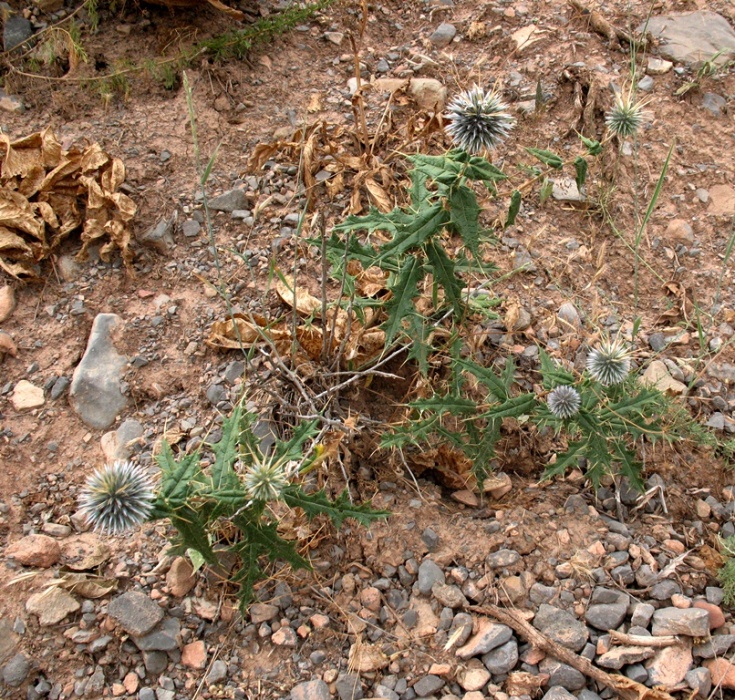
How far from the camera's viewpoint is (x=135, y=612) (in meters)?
2.51

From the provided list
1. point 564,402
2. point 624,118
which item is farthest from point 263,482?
point 624,118

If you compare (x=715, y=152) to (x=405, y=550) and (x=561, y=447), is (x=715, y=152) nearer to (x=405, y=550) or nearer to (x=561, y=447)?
(x=561, y=447)

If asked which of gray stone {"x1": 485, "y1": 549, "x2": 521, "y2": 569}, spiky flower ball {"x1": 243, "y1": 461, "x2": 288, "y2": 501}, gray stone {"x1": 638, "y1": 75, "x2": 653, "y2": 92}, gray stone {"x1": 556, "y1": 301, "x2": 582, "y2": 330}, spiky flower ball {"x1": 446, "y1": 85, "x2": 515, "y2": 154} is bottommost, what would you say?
gray stone {"x1": 485, "y1": 549, "x2": 521, "y2": 569}

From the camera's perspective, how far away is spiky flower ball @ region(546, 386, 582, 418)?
8.50 feet

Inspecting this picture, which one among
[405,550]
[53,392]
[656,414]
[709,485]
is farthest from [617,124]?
[53,392]

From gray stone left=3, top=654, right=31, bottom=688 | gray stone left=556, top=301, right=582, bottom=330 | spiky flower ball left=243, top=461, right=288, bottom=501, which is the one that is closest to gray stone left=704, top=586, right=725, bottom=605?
gray stone left=556, top=301, right=582, bottom=330

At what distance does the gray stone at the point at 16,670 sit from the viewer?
237 cm

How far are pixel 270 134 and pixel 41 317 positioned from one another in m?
1.54

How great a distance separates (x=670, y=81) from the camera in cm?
425

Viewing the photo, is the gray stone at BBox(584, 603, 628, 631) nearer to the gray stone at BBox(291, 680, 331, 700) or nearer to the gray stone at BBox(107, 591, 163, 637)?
the gray stone at BBox(291, 680, 331, 700)

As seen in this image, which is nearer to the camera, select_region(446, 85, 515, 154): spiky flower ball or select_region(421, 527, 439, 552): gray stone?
select_region(446, 85, 515, 154): spiky flower ball

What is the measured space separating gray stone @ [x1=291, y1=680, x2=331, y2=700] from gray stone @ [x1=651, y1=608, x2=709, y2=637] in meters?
1.15

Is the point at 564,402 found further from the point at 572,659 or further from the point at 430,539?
the point at 572,659

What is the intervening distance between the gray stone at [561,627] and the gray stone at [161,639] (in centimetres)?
126
